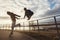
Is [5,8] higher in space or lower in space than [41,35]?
higher

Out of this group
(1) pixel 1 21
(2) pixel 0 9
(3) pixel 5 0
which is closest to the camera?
(3) pixel 5 0

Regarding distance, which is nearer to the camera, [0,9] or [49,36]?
[49,36]

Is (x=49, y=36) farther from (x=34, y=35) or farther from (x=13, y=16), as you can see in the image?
(x=13, y=16)

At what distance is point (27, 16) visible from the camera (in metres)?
6.93

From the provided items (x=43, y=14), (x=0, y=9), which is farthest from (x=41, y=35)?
(x=43, y=14)

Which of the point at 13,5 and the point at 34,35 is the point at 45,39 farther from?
the point at 13,5

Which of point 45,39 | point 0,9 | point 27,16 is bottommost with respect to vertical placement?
point 45,39

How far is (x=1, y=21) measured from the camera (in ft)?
55.2

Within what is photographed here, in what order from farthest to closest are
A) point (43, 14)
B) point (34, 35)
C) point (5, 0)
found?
1. point (43, 14)
2. point (5, 0)
3. point (34, 35)

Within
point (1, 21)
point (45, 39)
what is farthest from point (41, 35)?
point (1, 21)

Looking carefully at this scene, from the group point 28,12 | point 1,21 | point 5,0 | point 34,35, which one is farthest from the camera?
point 1,21

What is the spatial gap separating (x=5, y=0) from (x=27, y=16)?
4.11 metres

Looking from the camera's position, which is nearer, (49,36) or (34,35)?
(49,36)

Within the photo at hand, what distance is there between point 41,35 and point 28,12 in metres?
1.44
